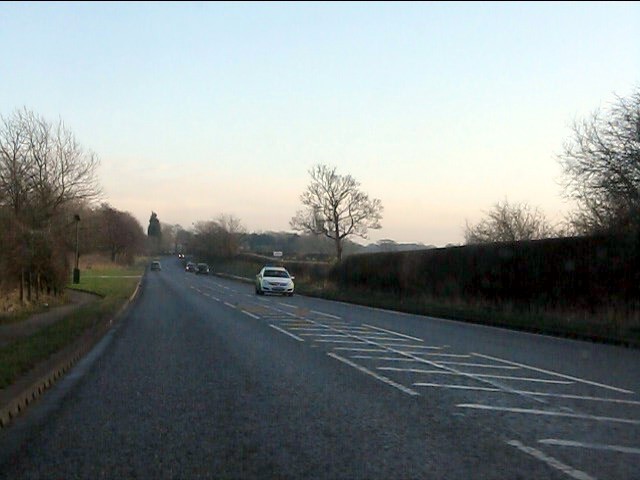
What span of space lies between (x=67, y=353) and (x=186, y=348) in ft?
9.42

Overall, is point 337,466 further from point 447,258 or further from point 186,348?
point 447,258

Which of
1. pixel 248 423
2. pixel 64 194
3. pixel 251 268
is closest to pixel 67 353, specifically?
pixel 248 423

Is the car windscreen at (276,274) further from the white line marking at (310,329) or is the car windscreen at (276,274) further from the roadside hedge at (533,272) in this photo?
the white line marking at (310,329)

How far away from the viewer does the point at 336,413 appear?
10047 millimetres

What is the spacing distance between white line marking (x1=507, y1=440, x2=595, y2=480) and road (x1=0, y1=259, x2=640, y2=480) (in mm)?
18

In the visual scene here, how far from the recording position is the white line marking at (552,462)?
23.1ft

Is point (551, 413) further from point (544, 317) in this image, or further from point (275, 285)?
point (275, 285)

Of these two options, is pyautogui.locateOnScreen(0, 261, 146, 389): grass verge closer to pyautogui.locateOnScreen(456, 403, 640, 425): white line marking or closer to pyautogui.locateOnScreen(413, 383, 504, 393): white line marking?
pyautogui.locateOnScreen(413, 383, 504, 393): white line marking

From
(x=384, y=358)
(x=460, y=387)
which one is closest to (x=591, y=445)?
(x=460, y=387)

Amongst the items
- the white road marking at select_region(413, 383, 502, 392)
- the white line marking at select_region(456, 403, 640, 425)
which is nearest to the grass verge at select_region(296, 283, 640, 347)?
the white road marking at select_region(413, 383, 502, 392)

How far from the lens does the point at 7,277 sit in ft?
111

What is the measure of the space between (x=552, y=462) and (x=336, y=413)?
10.3 ft

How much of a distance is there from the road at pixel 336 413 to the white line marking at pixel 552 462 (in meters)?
0.02

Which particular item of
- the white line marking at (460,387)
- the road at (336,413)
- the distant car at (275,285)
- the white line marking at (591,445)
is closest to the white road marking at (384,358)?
the road at (336,413)
